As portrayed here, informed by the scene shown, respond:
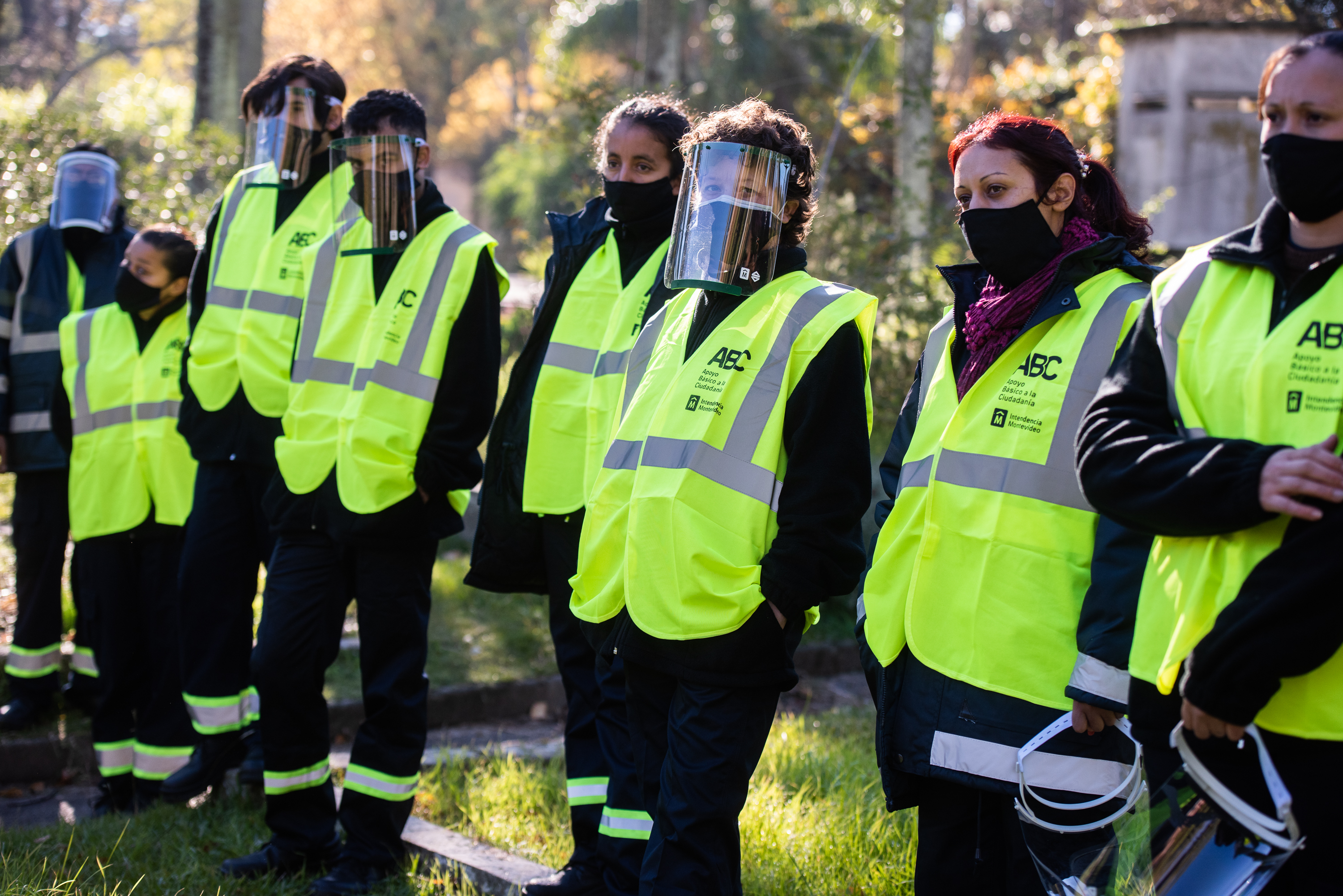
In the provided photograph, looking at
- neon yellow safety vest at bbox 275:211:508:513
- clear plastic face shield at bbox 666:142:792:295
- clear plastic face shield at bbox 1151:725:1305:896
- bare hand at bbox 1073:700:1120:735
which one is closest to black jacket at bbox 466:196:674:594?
neon yellow safety vest at bbox 275:211:508:513

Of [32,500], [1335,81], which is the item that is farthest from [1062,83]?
[1335,81]

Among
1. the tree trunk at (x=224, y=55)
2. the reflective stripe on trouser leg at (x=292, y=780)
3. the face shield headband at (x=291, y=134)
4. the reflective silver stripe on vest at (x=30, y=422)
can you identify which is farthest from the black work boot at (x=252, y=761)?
the tree trunk at (x=224, y=55)

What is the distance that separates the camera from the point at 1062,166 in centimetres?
297

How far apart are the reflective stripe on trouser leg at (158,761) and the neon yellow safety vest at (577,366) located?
208 cm

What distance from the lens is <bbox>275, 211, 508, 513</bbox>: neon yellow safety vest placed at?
410cm

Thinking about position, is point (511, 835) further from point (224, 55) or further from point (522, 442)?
point (224, 55)

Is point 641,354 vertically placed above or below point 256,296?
below

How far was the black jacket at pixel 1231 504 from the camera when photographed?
77.5 inches

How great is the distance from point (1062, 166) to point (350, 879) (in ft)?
10.1

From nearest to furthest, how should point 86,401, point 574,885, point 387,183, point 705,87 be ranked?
1. point 574,885
2. point 387,183
3. point 86,401
4. point 705,87

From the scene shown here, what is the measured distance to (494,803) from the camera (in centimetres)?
480

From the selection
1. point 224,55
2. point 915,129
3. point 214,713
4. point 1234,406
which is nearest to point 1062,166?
point 1234,406

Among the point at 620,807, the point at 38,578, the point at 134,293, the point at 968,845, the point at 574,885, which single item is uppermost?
the point at 134,293

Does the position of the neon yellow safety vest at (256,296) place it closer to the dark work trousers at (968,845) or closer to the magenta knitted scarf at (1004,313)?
the magenta knitted scarf at (1004,313)
